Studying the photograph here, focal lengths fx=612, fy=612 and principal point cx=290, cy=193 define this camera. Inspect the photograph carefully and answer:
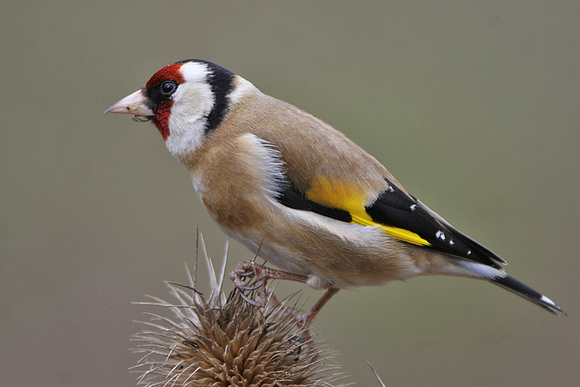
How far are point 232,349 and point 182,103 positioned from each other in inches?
47.5

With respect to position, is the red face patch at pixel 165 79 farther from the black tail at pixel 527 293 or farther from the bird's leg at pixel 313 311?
the black tail at pixel 527 293

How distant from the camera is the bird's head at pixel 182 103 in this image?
116 inches

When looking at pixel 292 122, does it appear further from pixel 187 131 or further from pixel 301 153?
pixel 187 131

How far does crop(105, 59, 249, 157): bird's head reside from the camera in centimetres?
294

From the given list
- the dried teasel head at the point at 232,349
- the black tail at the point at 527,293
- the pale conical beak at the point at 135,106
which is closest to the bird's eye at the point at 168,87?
the pale conical beak at the point at 135,106

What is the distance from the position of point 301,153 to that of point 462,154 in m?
3.58

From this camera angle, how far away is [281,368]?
252 cm

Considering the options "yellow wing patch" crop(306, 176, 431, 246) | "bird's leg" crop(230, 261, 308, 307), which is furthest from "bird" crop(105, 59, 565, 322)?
"bird's leg" crop(230, 261, 308, 307)

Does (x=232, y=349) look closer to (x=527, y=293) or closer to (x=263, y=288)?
(x=263, y=288)

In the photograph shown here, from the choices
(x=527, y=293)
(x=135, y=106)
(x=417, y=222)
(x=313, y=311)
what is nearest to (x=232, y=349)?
(x=313, y=311)

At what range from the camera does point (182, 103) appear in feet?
9.71

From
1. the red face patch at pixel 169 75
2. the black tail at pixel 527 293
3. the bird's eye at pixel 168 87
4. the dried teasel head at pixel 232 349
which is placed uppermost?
the red face patch at pixel 169 75

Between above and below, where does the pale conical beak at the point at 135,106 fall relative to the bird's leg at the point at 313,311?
above

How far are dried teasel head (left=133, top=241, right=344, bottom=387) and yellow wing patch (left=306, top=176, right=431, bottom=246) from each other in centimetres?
52
